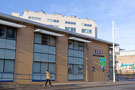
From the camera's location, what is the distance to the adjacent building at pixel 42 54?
19984 millimetres

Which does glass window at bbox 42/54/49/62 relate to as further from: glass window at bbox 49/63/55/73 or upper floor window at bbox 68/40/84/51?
upper floor window at bbox 68/40/84/51

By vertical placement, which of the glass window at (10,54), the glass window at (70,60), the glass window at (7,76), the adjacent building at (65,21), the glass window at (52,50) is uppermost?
the adjacent building at (65,21)

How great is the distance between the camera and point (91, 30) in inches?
3248

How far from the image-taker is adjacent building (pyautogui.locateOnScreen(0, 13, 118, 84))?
1998 centimetres

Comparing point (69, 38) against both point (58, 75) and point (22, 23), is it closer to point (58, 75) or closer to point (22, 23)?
point (58, 75)

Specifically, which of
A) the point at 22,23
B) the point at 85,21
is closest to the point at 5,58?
the point at 22,23

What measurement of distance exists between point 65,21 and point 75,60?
167 feet

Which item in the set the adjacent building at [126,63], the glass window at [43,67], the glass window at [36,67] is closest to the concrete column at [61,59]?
the glass window at [43,67]

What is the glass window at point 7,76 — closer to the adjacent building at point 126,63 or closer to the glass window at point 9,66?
the glass window at point 9,66

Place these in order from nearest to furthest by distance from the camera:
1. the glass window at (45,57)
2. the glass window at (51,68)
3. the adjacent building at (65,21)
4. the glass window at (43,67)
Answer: the glass window at (43,67)
the glass window at (45,57)
the glass window at (51,68)
the adjacent building at (65,21)

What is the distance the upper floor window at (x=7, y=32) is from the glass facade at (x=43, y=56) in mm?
3011

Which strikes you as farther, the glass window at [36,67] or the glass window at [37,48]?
the glass window at [37,48]

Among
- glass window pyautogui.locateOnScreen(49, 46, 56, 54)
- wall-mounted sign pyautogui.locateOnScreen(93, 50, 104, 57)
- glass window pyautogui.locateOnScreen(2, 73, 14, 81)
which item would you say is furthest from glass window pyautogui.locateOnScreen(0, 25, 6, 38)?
wall-mounted sign pyautogui.locateOnScreen(93, 50, 104, 57)

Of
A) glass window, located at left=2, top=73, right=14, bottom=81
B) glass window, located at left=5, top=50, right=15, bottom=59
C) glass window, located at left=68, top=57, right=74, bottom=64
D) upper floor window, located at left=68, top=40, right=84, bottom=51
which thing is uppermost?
upper floor window, located at left=68, top=40, right=84, bottom=51
